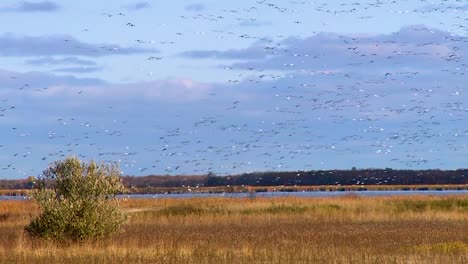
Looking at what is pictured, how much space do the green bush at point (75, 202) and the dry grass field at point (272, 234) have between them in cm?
68

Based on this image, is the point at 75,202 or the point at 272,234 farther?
the point at 272,234

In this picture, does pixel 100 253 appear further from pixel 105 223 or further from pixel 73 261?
pixel 105 223

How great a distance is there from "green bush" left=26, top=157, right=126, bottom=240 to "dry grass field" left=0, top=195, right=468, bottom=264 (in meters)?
0.68

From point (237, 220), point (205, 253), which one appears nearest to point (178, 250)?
point (205, 253)

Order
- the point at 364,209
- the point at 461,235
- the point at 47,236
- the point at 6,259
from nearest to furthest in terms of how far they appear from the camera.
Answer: the point at 6,259
the point at 47,236
the point at 461,235
the point at 364,209

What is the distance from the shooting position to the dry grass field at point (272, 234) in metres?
27.0

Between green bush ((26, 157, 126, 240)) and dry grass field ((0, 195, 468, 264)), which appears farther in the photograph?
green bush ((26, 157, 126, 240))

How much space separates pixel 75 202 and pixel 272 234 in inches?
401

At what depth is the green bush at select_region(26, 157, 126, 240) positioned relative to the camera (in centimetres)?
3347

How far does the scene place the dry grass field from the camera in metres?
27.0

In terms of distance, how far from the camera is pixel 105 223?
112 ft

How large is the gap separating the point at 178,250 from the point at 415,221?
80.9ft

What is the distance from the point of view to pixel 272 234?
4022 centimetres

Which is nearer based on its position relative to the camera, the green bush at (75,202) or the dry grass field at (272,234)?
the dry grass field at (272,234)
